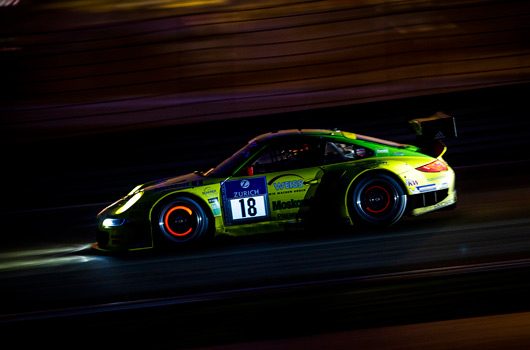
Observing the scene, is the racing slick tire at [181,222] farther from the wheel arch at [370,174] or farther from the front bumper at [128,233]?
the wheel arch at [370,174]

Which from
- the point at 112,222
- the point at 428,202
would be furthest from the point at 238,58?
the point at 428,202

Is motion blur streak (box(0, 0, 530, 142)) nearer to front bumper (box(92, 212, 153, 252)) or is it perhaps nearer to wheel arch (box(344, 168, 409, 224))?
wheel arch (box(344, 168, 409, 224))

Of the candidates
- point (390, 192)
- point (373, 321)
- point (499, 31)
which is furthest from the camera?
point (499, 31)

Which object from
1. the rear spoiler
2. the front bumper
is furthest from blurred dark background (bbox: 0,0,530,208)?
the front bumper

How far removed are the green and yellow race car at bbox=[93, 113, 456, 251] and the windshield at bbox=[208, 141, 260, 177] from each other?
0.02 m

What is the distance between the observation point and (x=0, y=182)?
1191 cm

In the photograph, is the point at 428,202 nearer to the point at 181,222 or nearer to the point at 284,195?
the point at 284,195

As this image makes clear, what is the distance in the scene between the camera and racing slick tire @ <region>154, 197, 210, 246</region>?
6875 millimetres

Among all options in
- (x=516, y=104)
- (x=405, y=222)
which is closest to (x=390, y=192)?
(x=405, y=222)

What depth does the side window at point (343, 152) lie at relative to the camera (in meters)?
7.05

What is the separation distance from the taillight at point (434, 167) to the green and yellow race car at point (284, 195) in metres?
0.01

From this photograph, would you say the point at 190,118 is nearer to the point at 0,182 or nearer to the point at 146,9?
the point at 146,9

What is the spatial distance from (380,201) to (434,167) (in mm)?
750

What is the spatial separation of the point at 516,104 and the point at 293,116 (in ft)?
13.5
